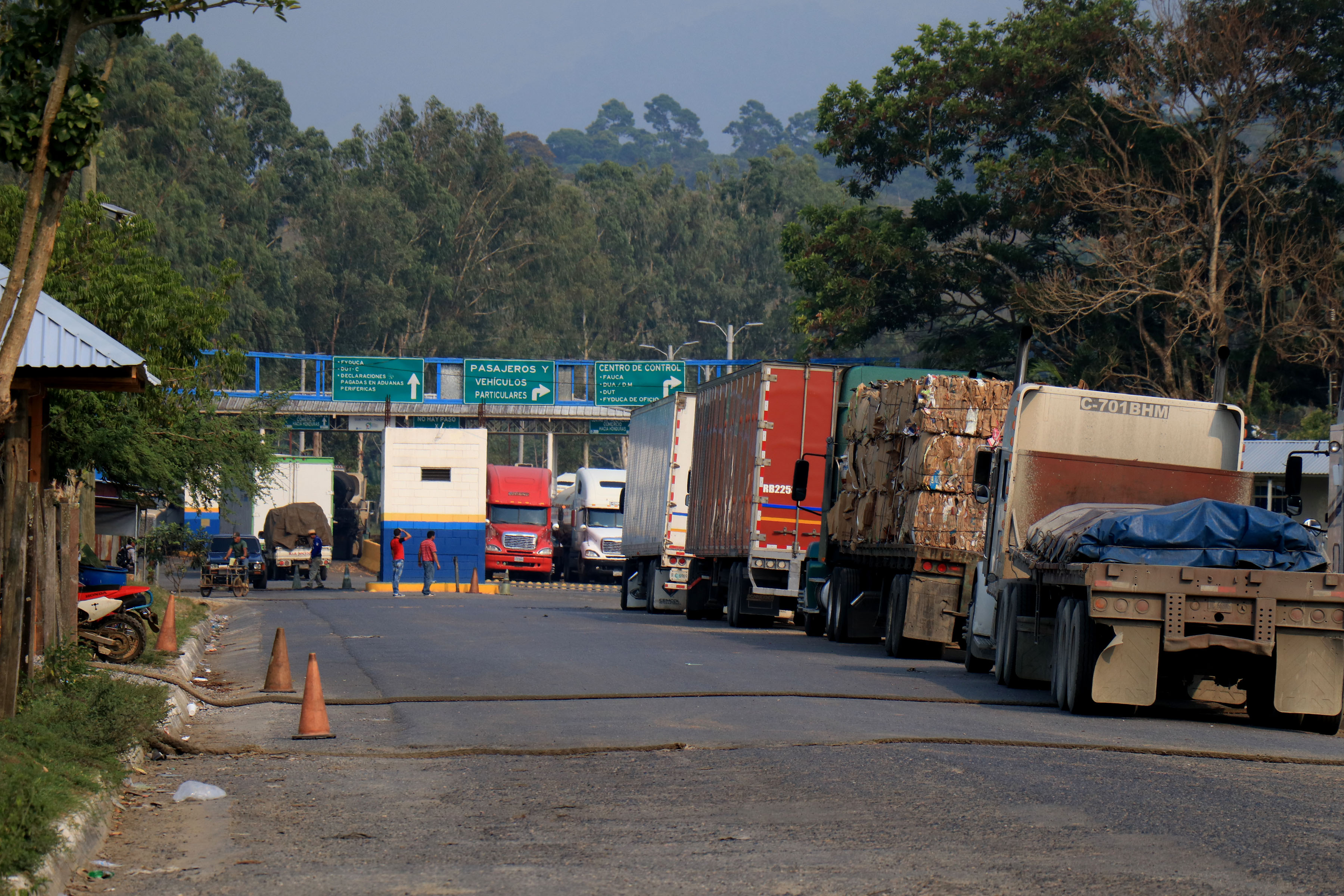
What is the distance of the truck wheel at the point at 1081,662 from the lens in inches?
506

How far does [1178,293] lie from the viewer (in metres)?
34.6

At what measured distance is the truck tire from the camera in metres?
19.2

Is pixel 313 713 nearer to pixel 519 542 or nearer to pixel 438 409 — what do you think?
pixel 519 542

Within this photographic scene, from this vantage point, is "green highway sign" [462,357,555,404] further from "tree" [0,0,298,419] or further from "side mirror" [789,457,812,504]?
"tree" [0,0,298,419]

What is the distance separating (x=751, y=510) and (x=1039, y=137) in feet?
72.7

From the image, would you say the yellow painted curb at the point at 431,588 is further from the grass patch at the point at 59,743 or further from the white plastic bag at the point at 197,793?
the white plastic bag at the point at 197,793

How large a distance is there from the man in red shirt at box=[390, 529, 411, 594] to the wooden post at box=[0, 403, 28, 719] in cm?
3059

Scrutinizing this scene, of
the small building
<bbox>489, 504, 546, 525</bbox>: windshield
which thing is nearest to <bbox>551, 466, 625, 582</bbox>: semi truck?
<bbox>489, 504, 546, 525</bbox>: windshield

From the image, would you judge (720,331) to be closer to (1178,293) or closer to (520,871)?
(1178,293)

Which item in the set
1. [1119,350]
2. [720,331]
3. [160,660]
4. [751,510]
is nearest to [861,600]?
[751,510]

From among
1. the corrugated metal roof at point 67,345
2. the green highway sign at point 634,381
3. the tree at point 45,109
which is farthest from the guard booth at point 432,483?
the tree at point 45,109

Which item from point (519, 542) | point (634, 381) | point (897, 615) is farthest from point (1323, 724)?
point (634, 381)

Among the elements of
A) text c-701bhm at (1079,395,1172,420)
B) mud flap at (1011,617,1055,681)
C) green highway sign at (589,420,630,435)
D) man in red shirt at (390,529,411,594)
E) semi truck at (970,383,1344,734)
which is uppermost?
green highway sign at (589,420,630,435)

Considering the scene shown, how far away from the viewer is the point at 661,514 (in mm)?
Answer: 30094
